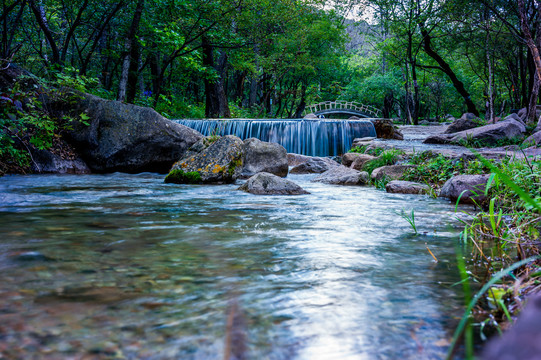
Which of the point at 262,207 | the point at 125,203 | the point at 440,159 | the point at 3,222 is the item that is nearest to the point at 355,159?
the point at 440,159

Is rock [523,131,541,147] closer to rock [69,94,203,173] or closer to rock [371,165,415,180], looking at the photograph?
rock [371,165,415,180]

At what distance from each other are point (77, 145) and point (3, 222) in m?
6.76

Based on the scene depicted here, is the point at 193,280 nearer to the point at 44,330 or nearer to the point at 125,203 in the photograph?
the point at 44,330

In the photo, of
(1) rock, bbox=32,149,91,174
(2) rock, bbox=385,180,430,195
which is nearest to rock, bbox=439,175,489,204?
(2) rock, bbox=385,180,430,195

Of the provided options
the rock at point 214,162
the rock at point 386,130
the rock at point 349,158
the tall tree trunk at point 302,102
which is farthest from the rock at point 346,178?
the tall tree trunk at point 302,102

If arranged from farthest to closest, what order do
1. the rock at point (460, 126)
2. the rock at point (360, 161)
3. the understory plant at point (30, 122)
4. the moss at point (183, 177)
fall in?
the rock at point (460, 126) → the rock at point (360, 161) → the moss at point (183, 177) → the understory plant at point (30, 122)

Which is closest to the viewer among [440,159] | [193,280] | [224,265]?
[193,280]

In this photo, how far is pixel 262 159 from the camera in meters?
9.84

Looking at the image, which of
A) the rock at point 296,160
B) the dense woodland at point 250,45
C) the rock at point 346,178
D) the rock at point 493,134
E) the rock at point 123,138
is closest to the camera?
the rock at point 346,178

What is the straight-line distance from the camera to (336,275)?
86.7 inches

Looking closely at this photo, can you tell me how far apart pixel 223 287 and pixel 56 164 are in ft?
29.1

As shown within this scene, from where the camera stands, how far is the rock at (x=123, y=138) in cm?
960

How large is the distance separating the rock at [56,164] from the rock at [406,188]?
7528 mm

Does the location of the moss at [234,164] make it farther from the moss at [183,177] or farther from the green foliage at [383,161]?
the green foliage at [383,161]
